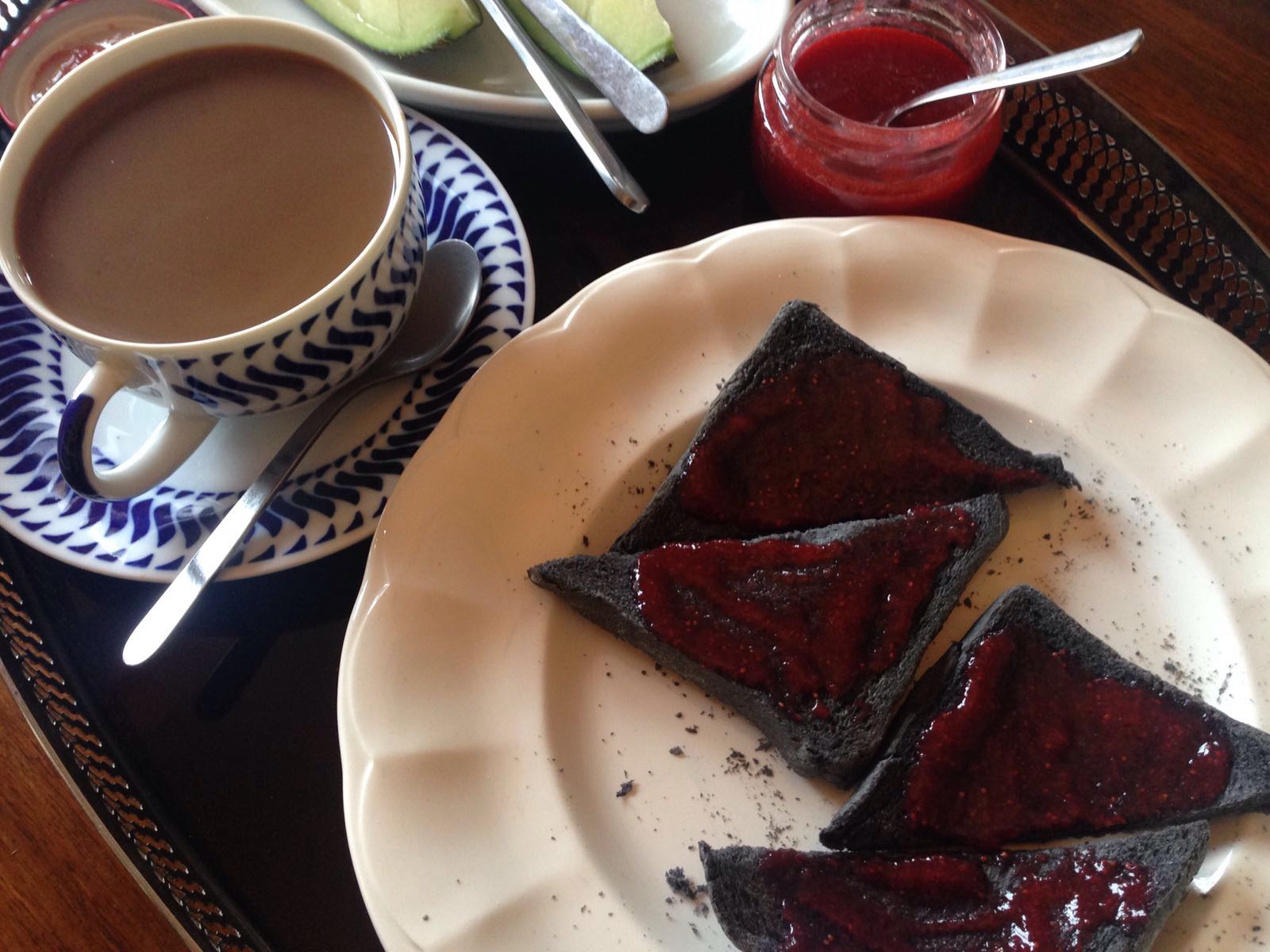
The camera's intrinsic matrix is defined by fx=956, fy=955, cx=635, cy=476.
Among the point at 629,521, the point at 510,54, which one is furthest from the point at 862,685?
the point at 510,54

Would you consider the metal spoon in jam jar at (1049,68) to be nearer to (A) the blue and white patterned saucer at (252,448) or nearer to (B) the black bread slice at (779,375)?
(B) the black bread slice at (779,375)

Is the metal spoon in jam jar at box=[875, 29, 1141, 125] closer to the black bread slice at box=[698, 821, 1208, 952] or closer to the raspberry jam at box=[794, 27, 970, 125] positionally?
the raspberry jam at box=[794, 27, 970, 125]

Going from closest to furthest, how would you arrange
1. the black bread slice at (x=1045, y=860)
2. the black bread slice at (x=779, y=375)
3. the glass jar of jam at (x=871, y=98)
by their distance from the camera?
the black bread slice at (x=1045, y=860) < the black bread slice at (x=779, y=375) < the glass jar of jam at (x=871, y=98)

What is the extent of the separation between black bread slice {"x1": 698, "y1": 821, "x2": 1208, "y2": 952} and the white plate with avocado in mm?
1124

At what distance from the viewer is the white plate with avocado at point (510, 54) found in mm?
1525

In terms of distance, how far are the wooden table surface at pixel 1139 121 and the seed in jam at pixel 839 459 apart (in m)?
0.70

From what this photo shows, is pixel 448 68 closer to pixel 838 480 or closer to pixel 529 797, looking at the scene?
pixel 838 480

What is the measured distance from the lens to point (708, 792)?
1194 millimetres

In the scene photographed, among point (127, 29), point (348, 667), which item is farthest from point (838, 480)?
point (127, 29)

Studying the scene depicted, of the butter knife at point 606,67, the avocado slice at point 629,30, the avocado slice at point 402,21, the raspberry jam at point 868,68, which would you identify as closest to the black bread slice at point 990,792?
the raspberry jam at point 868,68

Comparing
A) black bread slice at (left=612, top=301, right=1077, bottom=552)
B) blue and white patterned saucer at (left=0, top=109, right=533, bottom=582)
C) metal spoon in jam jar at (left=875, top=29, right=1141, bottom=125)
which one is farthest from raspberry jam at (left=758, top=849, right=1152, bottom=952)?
metal spoon in jam jar at (left=875, top=29, right=1141, bottom=125)

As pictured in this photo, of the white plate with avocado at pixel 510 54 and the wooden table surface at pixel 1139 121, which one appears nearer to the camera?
the wooden table surface at pixel 1139 121

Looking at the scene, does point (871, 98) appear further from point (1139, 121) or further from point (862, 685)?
point (862, 685)

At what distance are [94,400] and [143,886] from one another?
1.97 ft
